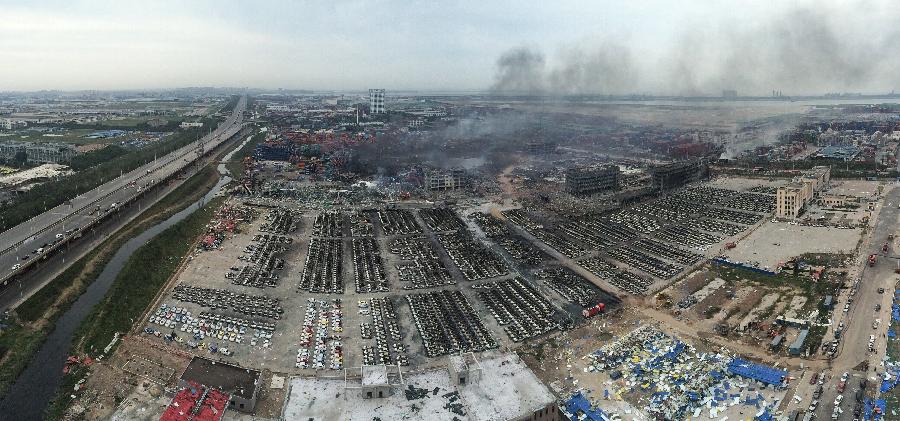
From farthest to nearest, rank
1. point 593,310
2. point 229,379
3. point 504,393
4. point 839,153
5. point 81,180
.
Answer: point 839,153, point 81,180, point 593,310, point 229,379, point 504,393

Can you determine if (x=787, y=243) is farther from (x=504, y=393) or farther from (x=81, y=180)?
(x=81, y=180)

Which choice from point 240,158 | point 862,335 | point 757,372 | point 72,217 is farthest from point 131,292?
point 240,158

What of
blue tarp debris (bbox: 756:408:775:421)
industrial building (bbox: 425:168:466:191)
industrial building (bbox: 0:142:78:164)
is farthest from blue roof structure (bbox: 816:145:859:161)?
industrial building (bbox: 0:142:78:164)

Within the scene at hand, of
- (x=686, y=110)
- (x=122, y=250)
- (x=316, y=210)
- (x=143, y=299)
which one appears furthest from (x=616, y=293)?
(x=686, y=110)

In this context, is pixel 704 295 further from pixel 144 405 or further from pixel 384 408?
pixel 144 405

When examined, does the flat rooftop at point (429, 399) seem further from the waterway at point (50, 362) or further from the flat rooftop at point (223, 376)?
the waterway at point (50, 362)
